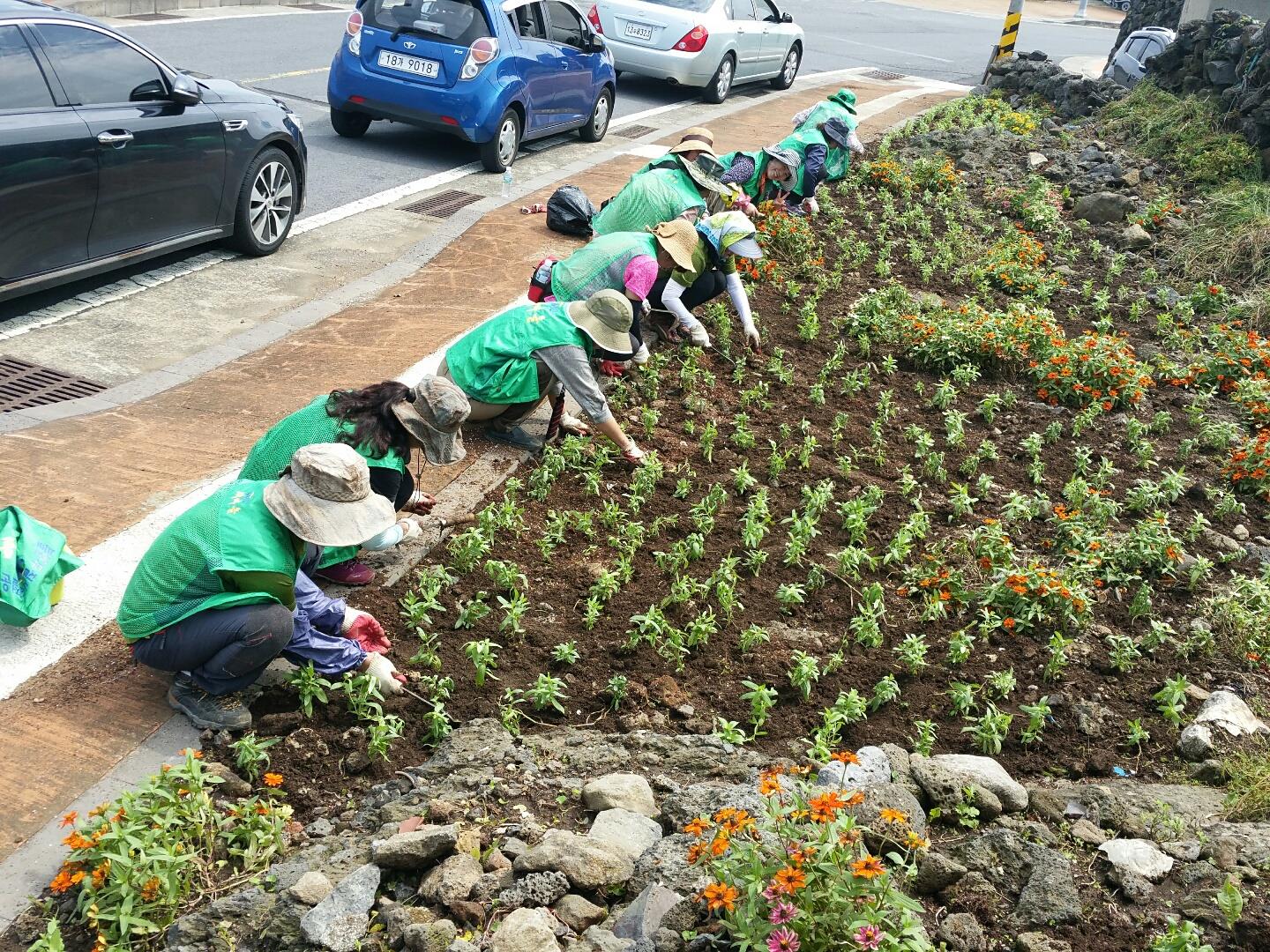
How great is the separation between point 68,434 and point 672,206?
4.05 metres

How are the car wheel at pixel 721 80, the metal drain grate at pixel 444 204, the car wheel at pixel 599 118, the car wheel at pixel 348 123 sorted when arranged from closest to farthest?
the metal drain grate at pixel 444 204, the car wheel at pixel 348 123, the car wheel at pixel 599 118, the car wheel at pixel 721 80

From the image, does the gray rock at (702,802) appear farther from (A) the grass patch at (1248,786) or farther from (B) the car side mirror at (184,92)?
(B) the car side mirror at (184,92)

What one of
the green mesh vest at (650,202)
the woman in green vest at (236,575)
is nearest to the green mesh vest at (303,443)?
the woman in green vest at (236,575)

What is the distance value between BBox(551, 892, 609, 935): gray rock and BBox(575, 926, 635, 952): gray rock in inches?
4.0

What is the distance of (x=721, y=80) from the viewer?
58.6ft

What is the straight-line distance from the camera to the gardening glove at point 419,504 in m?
5.56

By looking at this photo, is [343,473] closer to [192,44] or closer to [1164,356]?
[1164,356]

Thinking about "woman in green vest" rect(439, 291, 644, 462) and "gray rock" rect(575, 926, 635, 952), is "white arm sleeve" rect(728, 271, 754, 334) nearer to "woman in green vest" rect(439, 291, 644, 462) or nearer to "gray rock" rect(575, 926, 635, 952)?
"woman in green vest" rect(439, 291, 644, 462)

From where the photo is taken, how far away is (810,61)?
24.2 meters

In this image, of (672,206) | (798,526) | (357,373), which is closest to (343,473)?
(798,526)

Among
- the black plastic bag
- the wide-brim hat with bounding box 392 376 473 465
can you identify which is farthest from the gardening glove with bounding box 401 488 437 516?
the black plastic bag

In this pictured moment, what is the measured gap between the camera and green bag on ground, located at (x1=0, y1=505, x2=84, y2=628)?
4492 mm

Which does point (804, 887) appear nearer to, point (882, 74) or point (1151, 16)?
point (882, 74)

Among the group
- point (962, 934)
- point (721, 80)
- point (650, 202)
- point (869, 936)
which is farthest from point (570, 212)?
point (721, 80)
